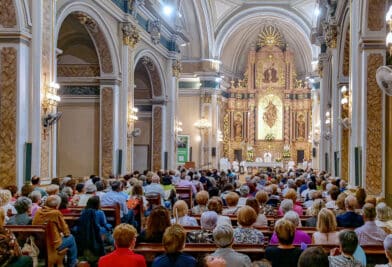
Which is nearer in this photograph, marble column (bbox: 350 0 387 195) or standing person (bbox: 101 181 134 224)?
standing person (bbox: 101 181 134 224)

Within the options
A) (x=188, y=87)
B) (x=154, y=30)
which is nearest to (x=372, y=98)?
(x=154, y=30)

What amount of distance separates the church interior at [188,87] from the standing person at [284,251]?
385cm

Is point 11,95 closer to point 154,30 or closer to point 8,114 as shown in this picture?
point 8,114

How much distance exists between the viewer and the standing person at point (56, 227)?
6.95 meters

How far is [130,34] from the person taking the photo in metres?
17.8

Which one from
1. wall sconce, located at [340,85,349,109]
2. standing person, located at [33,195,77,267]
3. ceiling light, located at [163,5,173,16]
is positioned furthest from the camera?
ceiling light, located at [163,5,173,16]

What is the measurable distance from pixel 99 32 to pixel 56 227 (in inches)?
394

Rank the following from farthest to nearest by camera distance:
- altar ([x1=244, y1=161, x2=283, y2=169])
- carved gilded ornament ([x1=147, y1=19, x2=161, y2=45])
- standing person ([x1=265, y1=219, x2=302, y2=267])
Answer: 1. altar ([x1=244, y1=161, x2=283, y2=169])
2. carved gilded ornament ([x1=147, y1=19, x2=161, y2=45])
3. standing person ([x1=265, y1=219, x2=302, y2=267])

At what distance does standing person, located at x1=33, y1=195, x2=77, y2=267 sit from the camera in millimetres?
6946

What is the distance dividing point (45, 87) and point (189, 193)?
4.81m

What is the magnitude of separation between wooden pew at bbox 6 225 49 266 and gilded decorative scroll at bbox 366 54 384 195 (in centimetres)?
652

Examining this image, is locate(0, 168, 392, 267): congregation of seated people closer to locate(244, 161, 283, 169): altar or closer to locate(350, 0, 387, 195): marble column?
locate(350, 0, 387, 195): marble column

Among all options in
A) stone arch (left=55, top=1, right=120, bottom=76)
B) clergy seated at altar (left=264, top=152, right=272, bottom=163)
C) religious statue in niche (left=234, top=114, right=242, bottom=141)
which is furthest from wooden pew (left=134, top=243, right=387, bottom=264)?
religious statue in niche (left=234, top=114, right=242, bottom=141)

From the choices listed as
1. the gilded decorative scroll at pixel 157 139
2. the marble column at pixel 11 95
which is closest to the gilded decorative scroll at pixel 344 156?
the marble column at pixel 11 95
